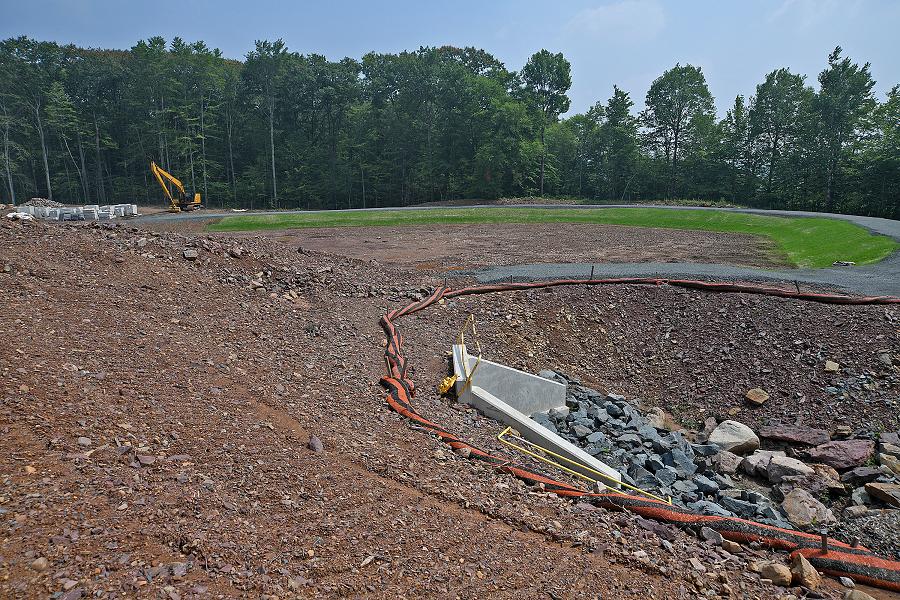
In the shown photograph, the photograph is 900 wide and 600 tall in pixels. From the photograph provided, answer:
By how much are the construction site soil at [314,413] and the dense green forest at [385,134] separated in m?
32.9

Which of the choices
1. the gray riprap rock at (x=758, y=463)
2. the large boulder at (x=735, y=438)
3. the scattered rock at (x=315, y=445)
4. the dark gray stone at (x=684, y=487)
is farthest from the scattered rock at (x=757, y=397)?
the scattered rock at (x=315, y=445)

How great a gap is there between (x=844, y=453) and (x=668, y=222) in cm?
2058

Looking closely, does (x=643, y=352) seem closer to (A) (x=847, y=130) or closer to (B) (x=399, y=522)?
(B) (x=399, y=522)

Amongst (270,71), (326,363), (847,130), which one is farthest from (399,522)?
(270,71)

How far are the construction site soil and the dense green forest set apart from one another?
32917mm

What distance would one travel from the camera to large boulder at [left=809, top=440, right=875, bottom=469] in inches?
261

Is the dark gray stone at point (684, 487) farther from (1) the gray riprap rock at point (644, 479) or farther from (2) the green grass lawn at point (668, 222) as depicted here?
(2) the green grass lawn at point (668, 222)

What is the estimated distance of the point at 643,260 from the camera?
15.1m

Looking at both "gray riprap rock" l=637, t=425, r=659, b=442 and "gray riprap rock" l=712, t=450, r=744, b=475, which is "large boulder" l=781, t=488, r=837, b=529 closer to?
"gray riprap rock" l=712, t=450, r=744, b=475

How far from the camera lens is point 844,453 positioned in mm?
6750

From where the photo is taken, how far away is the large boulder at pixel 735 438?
23.6 ft

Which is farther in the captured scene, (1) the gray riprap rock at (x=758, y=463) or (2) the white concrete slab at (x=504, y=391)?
(2) the white concrete slab at (x=504, y=391)

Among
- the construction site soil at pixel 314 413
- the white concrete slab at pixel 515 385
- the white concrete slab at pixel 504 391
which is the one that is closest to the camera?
the construction site soil at pixel 314 413

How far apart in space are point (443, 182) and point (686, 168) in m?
22.6
